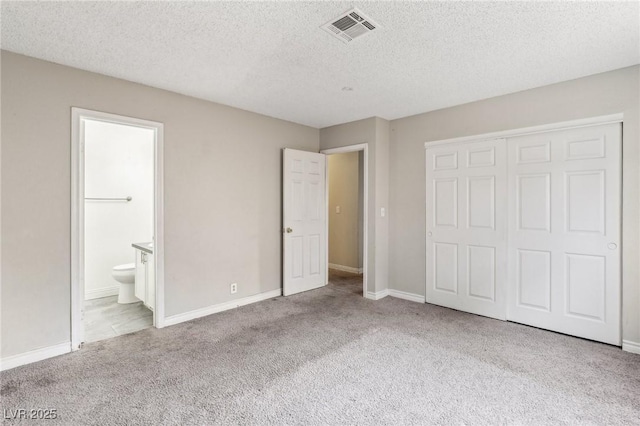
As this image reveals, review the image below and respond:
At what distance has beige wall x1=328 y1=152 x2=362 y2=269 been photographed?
6023 millimetres

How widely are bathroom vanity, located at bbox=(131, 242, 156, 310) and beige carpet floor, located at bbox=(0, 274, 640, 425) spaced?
1.70 ft

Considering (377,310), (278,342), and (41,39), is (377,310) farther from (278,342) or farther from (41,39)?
(41,39)

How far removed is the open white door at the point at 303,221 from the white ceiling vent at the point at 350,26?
2259 millimetres

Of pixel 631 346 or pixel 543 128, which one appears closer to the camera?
pixel 631 346

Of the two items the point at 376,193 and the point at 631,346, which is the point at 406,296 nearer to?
the point at 376,193

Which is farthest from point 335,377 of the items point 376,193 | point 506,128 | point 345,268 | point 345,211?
point 345,211

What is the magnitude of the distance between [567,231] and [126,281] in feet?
16.8

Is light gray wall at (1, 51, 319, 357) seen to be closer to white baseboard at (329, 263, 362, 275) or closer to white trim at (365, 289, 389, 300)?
white trim at (365, 289, 389, 300)

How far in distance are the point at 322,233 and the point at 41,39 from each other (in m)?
3.71

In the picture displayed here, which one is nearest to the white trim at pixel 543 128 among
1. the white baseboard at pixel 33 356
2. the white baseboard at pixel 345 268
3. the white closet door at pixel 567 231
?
the white closet door at pixel 567 231

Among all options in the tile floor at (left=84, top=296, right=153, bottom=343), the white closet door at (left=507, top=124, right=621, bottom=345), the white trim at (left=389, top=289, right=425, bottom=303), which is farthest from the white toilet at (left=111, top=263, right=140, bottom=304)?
the white closet door at (left=507, top=124, right=621, bottom=345)

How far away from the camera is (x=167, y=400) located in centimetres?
205

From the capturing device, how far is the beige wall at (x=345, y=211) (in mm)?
6023

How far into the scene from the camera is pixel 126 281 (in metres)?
4.09
